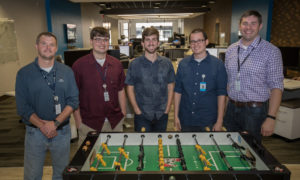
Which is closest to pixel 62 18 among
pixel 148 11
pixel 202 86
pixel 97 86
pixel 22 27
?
pixel 22 27

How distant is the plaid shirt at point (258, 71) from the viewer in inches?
83.4

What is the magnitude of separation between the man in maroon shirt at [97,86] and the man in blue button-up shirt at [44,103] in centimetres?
22

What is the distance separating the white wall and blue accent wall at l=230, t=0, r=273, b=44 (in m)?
7.69

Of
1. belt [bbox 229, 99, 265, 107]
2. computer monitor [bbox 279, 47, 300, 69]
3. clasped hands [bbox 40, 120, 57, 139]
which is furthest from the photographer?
computer monitor [bbox 279, 47, 300, 69]

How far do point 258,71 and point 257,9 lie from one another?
7050mm

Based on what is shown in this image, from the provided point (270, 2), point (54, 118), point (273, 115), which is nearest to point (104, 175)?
point (54, 118)

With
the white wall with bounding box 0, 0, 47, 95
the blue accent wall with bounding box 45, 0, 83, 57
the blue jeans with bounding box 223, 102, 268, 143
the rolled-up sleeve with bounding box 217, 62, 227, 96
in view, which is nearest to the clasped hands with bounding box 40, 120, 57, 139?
the rolled-up sleeve with bounding box 217, 62, 227, 96

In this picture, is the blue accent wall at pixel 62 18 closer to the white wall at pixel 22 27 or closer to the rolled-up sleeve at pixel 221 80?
the white wall at pixel 22 27

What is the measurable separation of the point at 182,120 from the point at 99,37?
46.1 inches

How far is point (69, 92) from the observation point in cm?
202

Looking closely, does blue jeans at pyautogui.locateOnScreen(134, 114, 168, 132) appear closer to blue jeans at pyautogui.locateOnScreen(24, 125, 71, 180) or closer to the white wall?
blue jeans at pyautogui.locateOnScreen(24, 125, 71, 180)

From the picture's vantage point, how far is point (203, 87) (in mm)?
2254

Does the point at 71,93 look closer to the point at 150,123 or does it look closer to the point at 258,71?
the point at 150,123

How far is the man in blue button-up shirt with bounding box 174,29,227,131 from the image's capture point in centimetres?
226
